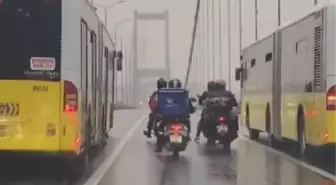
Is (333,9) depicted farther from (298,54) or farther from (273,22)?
(273,22)

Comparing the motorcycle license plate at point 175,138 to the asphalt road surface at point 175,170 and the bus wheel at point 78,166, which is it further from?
the bus wheel at point 78,166

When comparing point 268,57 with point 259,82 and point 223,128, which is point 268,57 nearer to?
point 259,82

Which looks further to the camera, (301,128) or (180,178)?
(301,128)

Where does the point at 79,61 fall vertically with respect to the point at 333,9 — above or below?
below

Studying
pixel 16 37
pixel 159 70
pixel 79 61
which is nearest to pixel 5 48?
pixel 16 37

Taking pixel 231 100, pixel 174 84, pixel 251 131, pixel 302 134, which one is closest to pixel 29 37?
pixel 302 134

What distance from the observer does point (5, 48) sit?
12.2 metres

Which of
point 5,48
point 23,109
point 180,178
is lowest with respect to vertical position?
point 180,178

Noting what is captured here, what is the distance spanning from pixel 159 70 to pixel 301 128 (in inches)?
3801

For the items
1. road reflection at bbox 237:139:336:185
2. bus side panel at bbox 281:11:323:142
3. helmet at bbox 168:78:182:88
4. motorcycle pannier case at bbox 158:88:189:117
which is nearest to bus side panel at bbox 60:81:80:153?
road reflection at bbox 237:139:336:185

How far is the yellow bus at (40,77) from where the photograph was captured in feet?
39.4

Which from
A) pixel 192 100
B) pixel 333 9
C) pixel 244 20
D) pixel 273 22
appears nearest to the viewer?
pixel 333 9

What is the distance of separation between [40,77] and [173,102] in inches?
274

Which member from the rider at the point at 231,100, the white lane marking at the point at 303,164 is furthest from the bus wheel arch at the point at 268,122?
the rider at the point at 231,100
